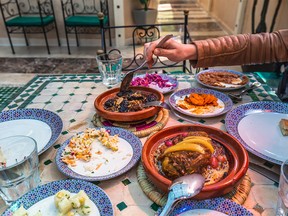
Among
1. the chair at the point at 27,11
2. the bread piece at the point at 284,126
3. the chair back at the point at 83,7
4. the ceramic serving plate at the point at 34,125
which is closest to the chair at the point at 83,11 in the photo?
the chair back at the point at 83,7

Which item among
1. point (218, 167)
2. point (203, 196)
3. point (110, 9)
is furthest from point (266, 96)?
point (110, 9)

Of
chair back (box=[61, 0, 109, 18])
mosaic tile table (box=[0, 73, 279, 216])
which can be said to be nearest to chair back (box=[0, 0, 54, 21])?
chair back (box=[61, 0, 109, 18])

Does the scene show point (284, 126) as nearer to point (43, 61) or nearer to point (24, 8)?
point (43, 61)

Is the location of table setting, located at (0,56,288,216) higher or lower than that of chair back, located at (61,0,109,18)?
higher

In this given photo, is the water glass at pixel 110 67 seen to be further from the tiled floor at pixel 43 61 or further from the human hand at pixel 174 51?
the tiled floor at pixel 43 61

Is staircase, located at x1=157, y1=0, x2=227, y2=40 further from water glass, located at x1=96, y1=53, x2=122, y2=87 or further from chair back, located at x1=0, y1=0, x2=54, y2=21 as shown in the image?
water glass, located at x1=96, y1=53, x2=122, y2=87

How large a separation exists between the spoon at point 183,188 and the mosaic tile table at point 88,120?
0.08m

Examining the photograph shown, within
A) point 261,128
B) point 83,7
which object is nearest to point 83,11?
point 83,7

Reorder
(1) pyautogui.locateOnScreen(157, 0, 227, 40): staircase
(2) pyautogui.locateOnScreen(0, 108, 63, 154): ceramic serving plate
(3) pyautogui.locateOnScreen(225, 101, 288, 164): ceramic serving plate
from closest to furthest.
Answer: (3) pyautogui.locateOnScreen(225, 101, 288, 164): ceramic serving plate
(2) pyautogui.locateOnScreen(0, 108, 63, 154): ceramic serving plate
(1) pyautogui.locateOnScreen(157, 0, 227, 40): staircase

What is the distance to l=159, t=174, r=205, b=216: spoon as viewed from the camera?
1.73 feet

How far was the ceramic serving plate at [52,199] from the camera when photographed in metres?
0.56

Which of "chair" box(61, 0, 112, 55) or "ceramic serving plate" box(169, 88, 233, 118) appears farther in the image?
"chair" box(61, 0, 112, 55)

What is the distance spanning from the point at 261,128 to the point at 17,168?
29.1 inches

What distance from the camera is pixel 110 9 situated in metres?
4.04
